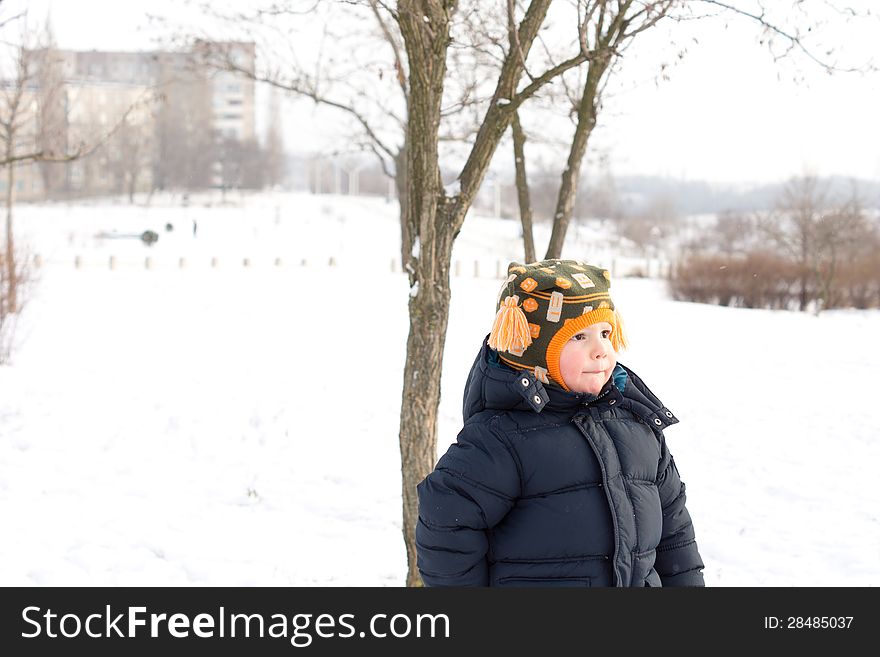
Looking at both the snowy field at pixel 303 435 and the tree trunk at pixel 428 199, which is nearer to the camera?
the tree trunk at pixel 428 199

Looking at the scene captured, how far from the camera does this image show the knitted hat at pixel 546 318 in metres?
2.25

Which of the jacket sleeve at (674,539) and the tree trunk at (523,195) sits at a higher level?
the tree trunk at (523,195)

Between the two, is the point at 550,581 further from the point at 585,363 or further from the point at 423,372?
the point at 423,372

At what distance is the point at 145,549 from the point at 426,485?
4914 mm

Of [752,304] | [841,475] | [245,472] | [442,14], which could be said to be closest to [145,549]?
[245,472]

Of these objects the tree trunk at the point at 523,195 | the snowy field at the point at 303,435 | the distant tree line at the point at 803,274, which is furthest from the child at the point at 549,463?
the distant tree line at the point at 803,274

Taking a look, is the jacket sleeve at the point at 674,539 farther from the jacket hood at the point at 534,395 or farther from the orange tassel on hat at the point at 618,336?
the orange tassel on hat at the point at 618,336

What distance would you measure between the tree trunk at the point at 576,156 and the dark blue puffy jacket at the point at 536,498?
540cm

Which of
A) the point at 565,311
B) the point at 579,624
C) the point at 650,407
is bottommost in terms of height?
the point at 579,624

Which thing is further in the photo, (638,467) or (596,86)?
(596,86)

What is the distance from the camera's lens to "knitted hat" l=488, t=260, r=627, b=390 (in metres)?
2.25

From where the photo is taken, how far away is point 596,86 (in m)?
7.32

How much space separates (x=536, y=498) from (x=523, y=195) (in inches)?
265

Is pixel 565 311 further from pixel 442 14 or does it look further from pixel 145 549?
pixel 145 549
